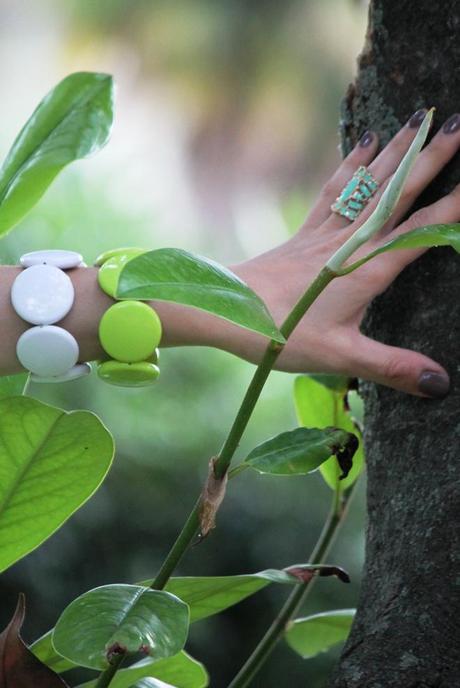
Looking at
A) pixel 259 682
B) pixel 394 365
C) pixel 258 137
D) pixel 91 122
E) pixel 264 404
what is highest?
pixel 91 122

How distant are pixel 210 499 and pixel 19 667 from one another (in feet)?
0.37

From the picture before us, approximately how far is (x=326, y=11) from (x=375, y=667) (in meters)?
2.78

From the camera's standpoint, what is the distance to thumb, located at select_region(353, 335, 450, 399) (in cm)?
57

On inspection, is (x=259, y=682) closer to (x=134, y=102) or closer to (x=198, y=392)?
(x=198, y=392)

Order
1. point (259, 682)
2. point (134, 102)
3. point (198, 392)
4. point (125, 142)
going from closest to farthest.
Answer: point (259, 682), point (198, 392), point (125, 142), point (134, 102)

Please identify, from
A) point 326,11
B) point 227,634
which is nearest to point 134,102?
point 326,11

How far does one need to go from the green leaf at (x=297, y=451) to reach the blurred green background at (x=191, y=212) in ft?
0.94

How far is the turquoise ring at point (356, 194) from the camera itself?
63cm

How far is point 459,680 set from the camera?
459 mm

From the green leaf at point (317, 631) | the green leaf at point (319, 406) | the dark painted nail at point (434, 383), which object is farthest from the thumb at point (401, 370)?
the green leaf at point (317, 631)

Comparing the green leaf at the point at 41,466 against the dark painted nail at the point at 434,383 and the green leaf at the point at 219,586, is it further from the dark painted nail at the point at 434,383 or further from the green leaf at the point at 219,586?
the dark painted nail at the point at 434,383

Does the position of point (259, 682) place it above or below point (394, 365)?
below

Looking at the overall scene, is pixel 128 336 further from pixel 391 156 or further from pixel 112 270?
pixel 391 156

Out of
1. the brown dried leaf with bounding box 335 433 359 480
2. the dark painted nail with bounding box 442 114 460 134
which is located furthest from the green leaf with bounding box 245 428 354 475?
the dark painted nail with bounding box 442 114 460 134
